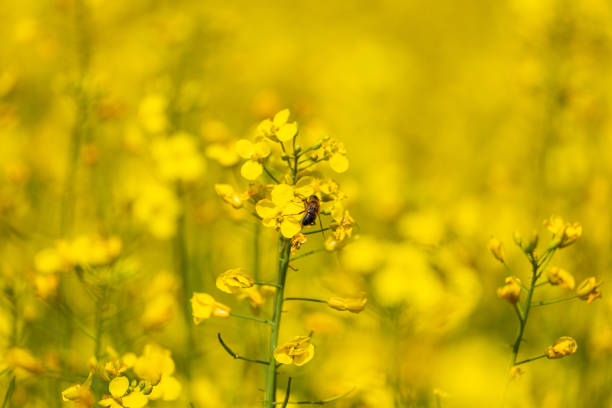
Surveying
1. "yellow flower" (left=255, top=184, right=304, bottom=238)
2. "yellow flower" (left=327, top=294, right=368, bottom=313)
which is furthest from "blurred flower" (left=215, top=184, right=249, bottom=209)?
"yellow flower" (left=327, top=294, right=368, bottom=313)

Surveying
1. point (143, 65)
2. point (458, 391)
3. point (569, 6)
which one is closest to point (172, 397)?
point (458, 391)

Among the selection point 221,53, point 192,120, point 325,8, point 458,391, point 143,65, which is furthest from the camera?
point 325,8

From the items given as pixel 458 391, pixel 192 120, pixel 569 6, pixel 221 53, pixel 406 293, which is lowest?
pixel 458 391

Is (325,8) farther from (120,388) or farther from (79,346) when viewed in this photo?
(120,388)

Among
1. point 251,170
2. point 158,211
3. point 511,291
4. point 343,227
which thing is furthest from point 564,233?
point 158,211

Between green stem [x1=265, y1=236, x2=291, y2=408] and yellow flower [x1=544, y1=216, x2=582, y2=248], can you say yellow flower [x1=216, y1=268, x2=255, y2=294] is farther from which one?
yellow flower [x1=544, y1=216, x2=582, y2=248]

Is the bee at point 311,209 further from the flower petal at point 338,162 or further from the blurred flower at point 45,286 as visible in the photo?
the blurred flower at point 45,286

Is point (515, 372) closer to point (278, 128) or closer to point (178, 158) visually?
point (278, 128)
